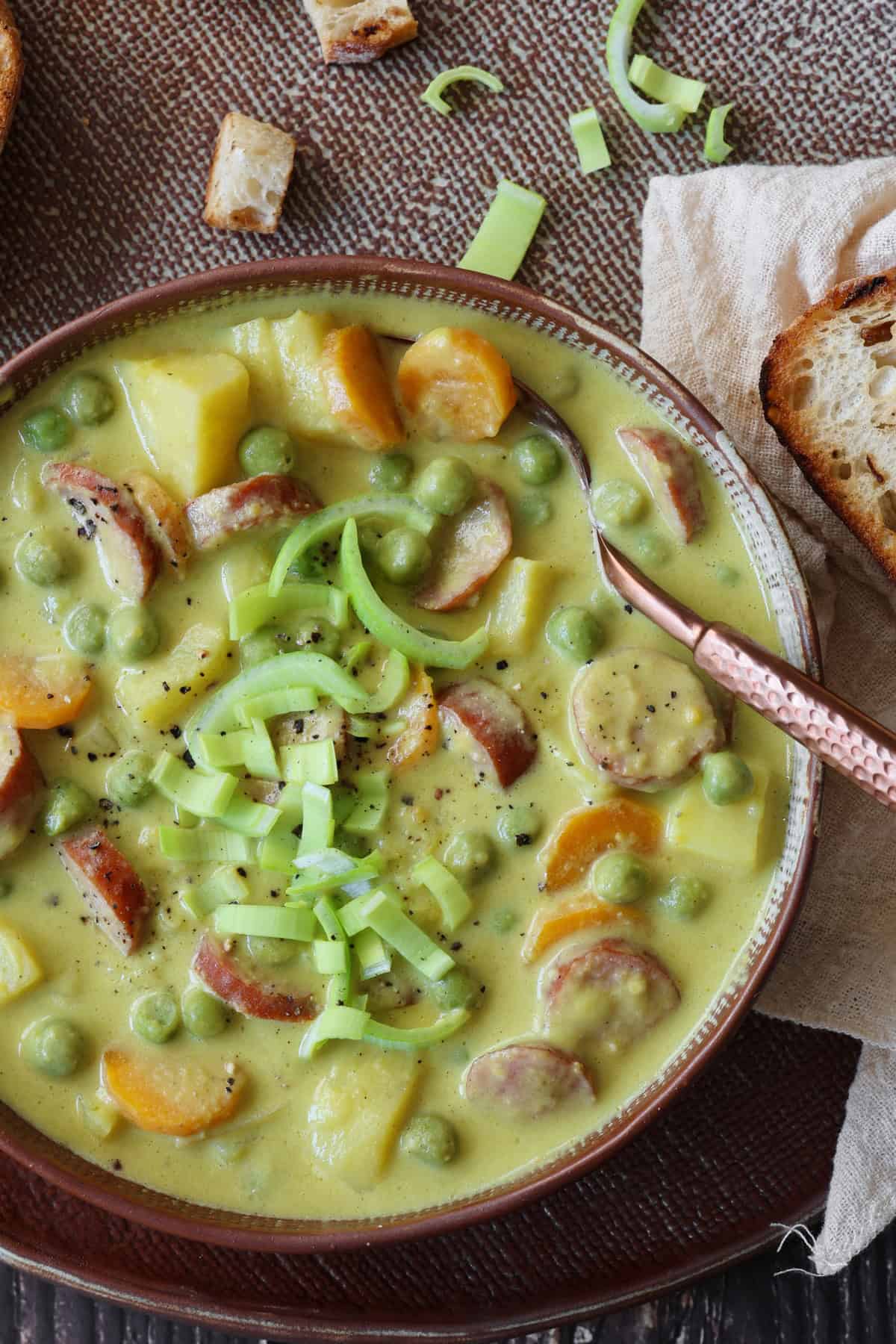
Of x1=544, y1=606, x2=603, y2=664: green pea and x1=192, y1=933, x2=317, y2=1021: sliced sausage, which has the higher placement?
x1=544, y1=606, x2=603, y2=664: green pea

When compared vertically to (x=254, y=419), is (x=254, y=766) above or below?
below

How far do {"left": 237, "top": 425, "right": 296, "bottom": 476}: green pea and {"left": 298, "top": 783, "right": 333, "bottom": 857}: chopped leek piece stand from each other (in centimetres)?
68

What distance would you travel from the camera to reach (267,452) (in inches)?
112

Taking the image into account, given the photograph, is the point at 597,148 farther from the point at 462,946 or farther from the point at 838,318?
the point at 462,946

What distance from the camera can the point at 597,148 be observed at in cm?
332

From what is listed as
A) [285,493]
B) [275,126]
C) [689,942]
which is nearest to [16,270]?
[275,126]

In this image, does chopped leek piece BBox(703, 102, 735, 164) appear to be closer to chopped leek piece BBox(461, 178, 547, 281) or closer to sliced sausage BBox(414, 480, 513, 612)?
chopped leek piece BBox(461, 178, 547, 281)

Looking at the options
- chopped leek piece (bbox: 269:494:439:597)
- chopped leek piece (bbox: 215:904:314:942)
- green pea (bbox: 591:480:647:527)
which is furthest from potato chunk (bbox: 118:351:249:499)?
chopped leek piece (bbox: 215:904:314:942)

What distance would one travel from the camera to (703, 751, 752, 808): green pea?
9.25 ft

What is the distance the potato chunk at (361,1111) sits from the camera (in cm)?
289

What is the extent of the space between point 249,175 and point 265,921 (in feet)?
5.72

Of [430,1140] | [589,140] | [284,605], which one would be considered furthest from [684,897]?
[589,140]

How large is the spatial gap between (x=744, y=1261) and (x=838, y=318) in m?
2.31

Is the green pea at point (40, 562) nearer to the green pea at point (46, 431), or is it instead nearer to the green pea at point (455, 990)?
the green pea at point (46, 431)
